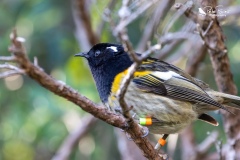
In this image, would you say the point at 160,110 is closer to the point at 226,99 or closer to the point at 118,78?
the point at 118,78

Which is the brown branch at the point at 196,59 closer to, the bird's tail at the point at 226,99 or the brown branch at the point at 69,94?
the bird's tail at the point at 226,99

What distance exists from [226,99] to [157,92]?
0.53 meters

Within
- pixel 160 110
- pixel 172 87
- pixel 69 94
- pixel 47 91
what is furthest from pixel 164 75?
pixel 47 91

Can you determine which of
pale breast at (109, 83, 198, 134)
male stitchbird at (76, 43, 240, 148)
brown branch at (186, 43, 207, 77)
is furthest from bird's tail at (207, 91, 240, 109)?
brown branch at (186, 43, 207, 77)

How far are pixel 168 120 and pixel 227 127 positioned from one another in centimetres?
71

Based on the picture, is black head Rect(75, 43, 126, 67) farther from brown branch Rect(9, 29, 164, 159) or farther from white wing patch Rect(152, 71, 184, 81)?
brown branch Rect(9, 29, 164, 159)

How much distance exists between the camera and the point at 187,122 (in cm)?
427

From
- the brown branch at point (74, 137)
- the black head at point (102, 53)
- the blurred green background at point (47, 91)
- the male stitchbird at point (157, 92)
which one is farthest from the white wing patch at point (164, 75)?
the brown branch at point (74, 137)

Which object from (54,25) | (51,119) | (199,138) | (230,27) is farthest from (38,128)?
(230,27)

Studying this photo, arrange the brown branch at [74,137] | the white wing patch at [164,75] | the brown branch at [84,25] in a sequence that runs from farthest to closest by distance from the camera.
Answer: the brown branch at [74,137]
the brown branch at [84,25]
the white wing patch at [164,75]

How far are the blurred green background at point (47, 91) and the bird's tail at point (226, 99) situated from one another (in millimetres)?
1423

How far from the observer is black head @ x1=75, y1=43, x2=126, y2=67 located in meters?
4.40

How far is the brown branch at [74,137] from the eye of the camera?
5.81 metres

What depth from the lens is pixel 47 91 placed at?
6039mm
